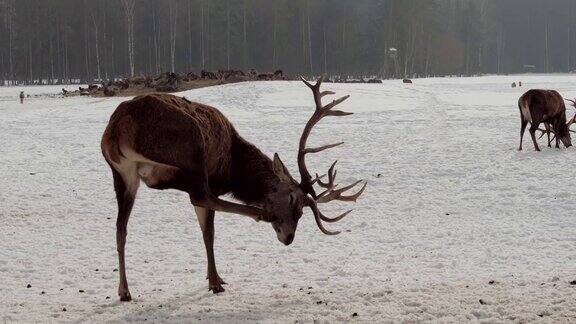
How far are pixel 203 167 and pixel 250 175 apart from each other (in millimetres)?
479

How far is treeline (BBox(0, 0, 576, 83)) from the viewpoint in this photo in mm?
56531

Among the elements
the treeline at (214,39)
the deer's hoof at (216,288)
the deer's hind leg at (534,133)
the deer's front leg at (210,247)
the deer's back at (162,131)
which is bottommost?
the deer's hoof at (216,288)

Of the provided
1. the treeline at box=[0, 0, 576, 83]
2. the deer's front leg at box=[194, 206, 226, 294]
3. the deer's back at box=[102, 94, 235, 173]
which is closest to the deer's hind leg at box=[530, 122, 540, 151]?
the deer's front leg at box=[194, 206, 226, 294]

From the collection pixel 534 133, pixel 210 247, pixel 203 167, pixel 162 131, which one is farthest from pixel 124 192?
pixel 534 133

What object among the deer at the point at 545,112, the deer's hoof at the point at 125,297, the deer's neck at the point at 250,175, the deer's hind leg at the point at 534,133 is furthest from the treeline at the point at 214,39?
the deer's hoof at the point at 125,297

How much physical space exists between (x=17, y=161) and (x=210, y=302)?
904 cm

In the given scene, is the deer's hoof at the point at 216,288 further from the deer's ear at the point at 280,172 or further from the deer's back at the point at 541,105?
the deer's back at the point at 541,105

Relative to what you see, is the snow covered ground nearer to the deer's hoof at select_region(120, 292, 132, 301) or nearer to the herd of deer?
the deer's hoof at select_region(120, 292, 132, 301)

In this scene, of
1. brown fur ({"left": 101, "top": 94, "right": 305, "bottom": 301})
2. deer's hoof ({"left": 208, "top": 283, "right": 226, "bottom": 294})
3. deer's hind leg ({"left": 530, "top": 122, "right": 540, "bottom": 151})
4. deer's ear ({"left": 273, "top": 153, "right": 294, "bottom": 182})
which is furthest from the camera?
deer's hind leg ({"left": 530, "top": 122, "right": 540, "bottom": 151})

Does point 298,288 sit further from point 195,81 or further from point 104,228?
point 195,81

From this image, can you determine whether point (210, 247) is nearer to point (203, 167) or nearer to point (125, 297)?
point (125, 297)

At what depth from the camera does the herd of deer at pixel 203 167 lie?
5.44m

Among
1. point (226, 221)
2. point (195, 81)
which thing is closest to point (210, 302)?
point (226, 221)

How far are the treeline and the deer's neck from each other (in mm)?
46622
